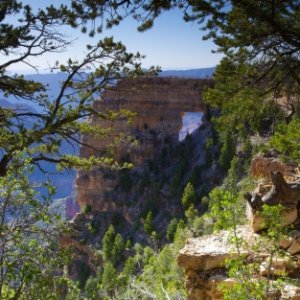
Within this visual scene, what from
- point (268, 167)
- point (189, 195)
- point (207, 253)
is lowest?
point (207, 253)

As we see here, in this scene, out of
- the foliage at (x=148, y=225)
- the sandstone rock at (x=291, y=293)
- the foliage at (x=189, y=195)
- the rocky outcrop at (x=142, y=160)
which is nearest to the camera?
the sandstone rock at (x=291, y=293)

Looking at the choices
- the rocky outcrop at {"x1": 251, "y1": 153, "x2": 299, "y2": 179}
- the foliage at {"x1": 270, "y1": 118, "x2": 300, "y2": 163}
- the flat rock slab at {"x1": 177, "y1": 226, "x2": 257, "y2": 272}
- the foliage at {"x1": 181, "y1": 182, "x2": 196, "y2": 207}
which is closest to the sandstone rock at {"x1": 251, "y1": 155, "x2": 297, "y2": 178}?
the rocky outcrop at {"x1": 251, "y1": 153, "x2": 299, "y2": 179}

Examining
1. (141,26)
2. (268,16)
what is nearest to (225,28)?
(268,16)

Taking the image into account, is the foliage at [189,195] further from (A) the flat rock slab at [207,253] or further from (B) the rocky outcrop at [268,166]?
(A) the flat rock slab at [207,253]

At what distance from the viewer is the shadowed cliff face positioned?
5962 centimetres

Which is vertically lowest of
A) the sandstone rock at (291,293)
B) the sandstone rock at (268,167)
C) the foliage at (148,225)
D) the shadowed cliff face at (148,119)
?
the foliage at (148,225)

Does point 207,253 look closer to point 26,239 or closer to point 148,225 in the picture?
point 26,239

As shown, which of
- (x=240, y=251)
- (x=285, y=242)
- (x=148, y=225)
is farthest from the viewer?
(x=148, y=225)

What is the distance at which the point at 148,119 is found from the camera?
61.3 metres

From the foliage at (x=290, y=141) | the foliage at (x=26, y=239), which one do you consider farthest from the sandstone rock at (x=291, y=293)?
the foliage at (x=26, y=239)

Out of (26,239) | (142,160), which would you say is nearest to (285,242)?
(26,239)

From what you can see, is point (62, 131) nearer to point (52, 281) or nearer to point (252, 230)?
point (52, 281)

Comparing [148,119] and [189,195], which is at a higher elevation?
[148,119]

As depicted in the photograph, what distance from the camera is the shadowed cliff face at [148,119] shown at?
196ft
